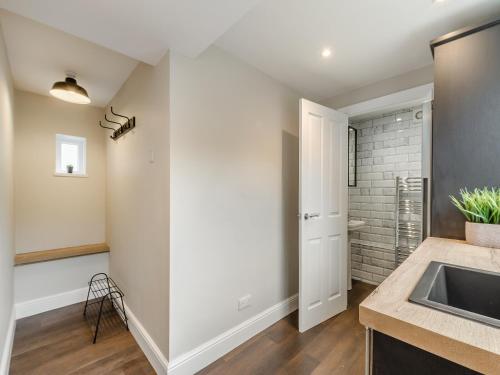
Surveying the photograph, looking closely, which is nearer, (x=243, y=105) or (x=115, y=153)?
(x=243, y=105)

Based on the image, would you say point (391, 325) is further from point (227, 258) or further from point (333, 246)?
point (333, 246)

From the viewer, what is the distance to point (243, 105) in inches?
75.8

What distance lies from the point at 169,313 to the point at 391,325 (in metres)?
1.37

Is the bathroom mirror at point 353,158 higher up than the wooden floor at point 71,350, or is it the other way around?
the bathroom mirror at point 353,158

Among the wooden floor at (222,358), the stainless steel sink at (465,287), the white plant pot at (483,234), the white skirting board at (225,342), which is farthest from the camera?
the wooden floor at (222,358)

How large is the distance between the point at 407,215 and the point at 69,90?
381 cm

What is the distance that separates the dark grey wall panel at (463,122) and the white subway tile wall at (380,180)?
5.23 ft

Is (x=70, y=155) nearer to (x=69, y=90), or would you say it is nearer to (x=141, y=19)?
(x=69, y=90)

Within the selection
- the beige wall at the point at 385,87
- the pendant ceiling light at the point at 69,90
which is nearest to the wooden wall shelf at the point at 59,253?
the pendant ceiling light at the point at 69,90

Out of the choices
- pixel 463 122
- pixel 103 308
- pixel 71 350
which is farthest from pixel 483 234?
pixel 103 308

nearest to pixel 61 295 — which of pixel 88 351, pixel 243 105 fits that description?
pixel 88 351

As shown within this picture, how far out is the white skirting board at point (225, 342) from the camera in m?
1.53

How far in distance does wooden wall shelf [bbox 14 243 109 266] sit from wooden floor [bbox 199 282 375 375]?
1943 mm

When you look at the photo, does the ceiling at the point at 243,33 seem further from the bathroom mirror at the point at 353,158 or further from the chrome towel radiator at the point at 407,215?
the chrome towel radiator at the point at 407,215
